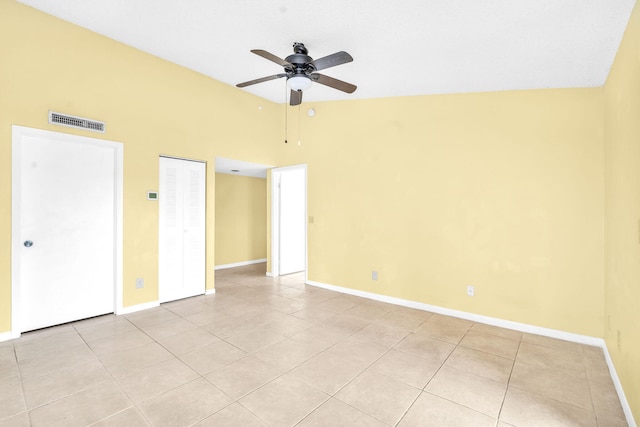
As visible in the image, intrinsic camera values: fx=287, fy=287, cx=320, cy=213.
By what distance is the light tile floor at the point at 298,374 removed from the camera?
1.92 metres

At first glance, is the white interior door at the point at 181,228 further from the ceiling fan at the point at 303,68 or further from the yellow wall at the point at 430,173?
the ceiling fan at the point at 303,68

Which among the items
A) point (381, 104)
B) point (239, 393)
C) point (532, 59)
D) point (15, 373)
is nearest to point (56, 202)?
point (15, 373)

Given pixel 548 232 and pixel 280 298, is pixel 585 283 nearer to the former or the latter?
pixel 548 232

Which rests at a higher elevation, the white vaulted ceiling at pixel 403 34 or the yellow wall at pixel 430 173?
the white vaulted ceiling at pixel 403 34

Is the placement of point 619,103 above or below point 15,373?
above

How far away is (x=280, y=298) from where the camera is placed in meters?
4.48

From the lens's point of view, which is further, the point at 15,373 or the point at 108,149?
the point at 108,149

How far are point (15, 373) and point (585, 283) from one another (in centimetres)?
535

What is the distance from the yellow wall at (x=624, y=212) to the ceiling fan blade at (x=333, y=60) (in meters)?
1.86

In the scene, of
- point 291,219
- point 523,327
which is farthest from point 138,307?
point 523,327

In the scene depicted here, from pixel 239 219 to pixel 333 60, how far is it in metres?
5.21

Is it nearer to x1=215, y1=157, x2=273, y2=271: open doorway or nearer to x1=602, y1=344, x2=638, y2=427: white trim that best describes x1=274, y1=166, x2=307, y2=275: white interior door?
x1=215, y1=157, x2=273, y2=271: open doorway

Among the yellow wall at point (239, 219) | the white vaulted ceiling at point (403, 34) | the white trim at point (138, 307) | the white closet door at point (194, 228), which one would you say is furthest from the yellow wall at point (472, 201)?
the yellow wall at point (239, 219)

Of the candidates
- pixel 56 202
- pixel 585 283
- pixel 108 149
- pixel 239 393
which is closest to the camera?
pixel 239 393
